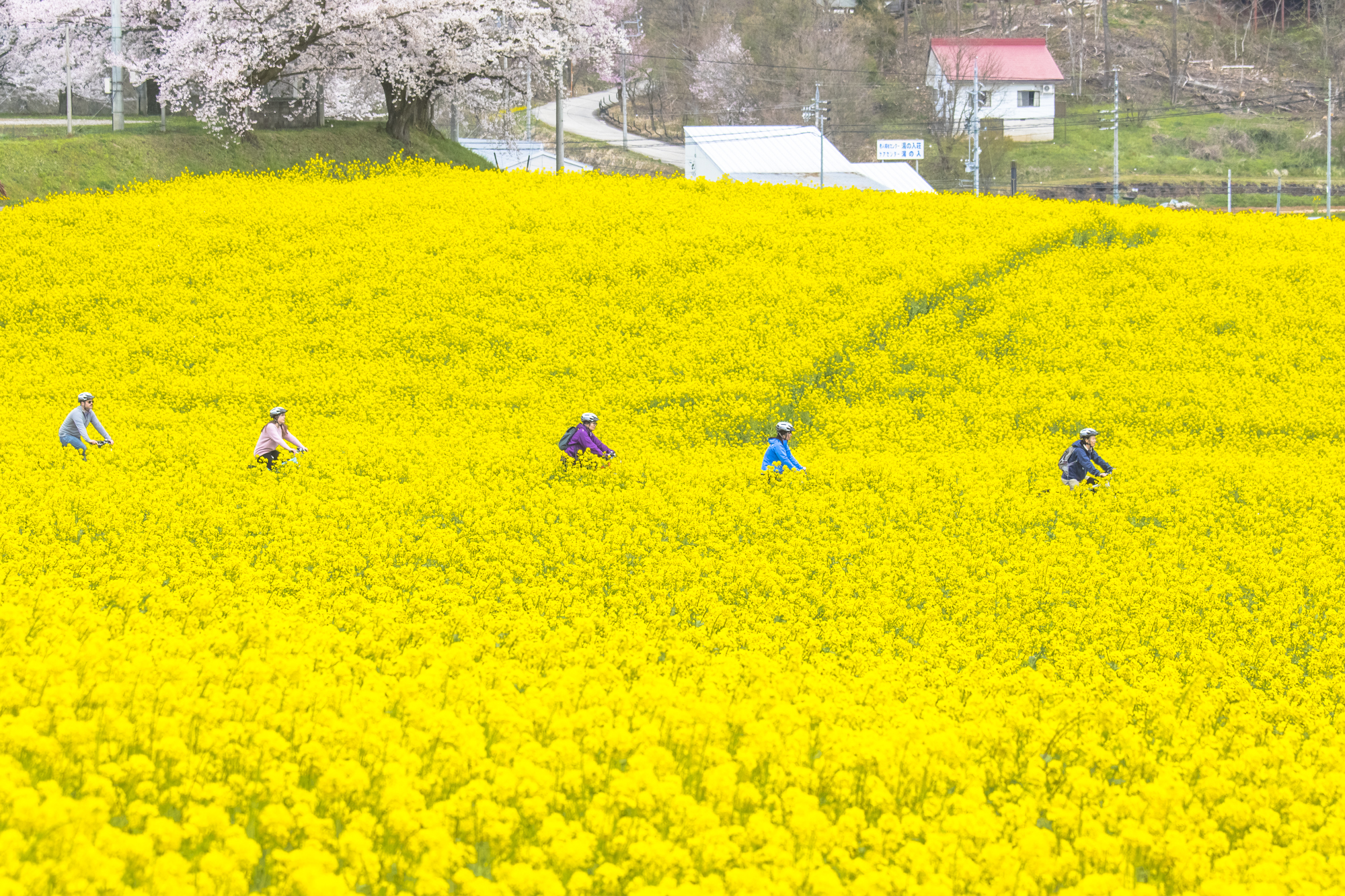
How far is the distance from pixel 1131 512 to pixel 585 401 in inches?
404

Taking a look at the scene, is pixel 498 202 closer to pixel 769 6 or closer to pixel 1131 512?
pixel 1131 512

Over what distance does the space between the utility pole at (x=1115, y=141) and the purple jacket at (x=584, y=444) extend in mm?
53661

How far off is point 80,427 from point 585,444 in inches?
292

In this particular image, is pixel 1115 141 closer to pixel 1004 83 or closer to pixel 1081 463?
pixel 1004 83

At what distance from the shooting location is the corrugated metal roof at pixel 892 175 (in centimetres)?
6631

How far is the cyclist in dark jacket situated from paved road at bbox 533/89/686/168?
63200 millimetres

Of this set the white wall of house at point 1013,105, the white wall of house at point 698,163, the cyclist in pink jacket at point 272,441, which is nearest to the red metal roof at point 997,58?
the white wall of house at point 1013,105

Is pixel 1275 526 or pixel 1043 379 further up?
pixel 1043 379

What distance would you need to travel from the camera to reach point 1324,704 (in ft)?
32.5

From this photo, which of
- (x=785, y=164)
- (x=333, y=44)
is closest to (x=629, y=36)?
(x=785, y=164)

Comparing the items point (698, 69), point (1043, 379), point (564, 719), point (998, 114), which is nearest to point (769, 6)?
point (698, 69)

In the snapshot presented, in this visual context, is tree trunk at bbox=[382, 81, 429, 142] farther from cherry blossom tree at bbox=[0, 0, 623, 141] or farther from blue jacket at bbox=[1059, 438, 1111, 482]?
blue jacket at bbox=[1059, 438, 1111, 482]

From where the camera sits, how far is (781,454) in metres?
16.3

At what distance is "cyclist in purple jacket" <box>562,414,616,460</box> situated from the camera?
1623cm
